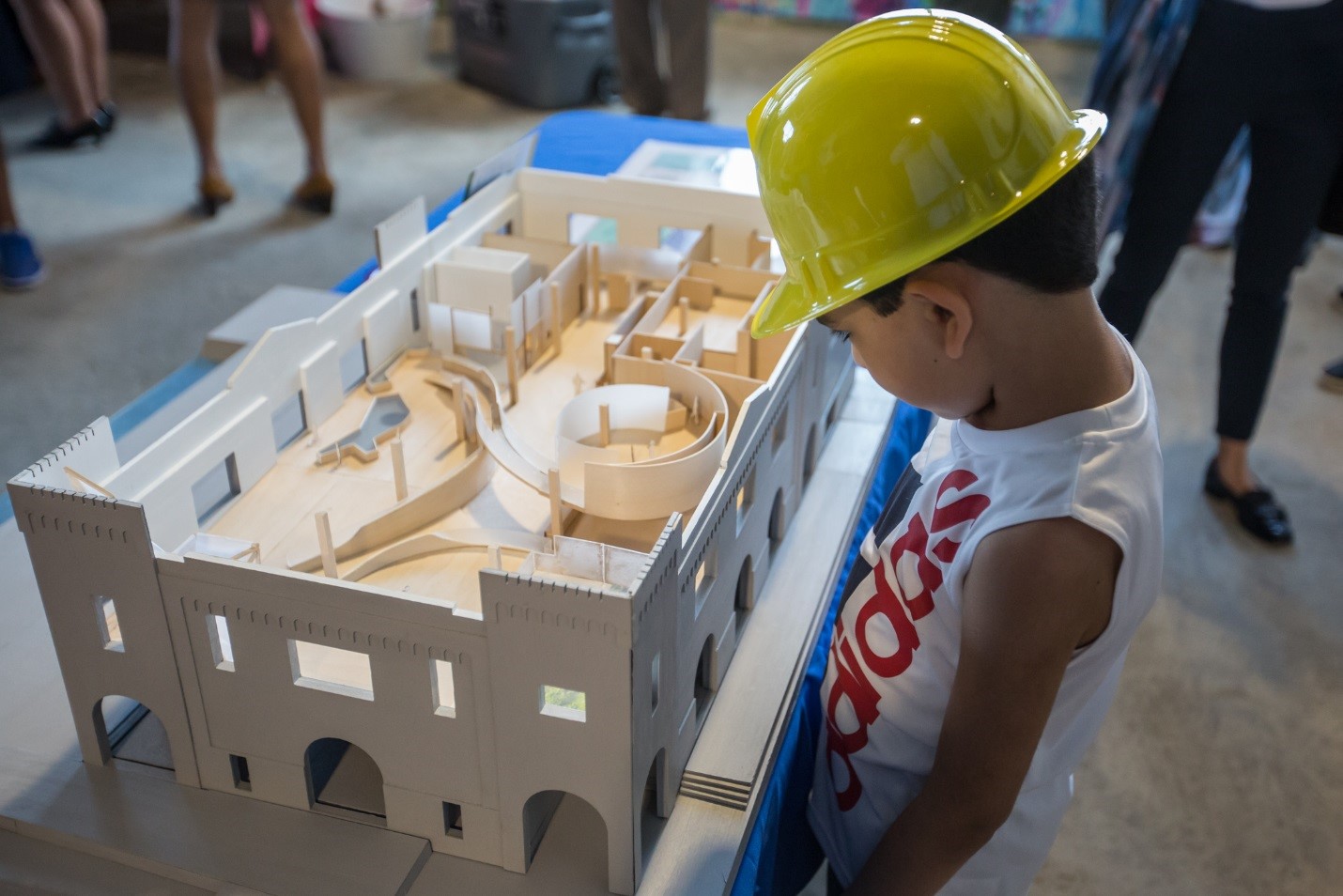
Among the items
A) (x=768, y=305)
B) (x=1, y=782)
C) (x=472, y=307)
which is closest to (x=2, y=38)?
(x=472, y=307)

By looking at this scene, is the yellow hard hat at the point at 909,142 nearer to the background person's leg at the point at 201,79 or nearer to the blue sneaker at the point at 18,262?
the background person's leg at the point at 201,79

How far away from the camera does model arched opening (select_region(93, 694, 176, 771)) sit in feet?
4.05

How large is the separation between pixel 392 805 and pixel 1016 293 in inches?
29.3

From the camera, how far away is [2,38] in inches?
194

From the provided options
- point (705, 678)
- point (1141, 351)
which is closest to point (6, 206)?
point (705, 678)

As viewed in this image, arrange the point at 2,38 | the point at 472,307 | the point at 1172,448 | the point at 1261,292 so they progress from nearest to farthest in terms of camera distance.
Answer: the point at 472,307 < the point at 1261,292 < the point at 1172,448 < the point at 2,38

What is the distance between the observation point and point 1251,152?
228 centimetres

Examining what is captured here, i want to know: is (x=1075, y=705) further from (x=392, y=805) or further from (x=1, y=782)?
(x=1, y=782)

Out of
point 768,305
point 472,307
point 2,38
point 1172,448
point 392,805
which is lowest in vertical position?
point 1172,448

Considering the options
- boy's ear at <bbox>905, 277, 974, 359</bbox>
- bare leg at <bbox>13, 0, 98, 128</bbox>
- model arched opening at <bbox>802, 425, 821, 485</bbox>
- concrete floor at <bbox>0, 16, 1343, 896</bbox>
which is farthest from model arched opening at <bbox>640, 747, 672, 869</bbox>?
bare leg at <bbox>13, 0, 98, 128</bbox>

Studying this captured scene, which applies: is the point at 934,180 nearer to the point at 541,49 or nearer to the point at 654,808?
the point at 654,808

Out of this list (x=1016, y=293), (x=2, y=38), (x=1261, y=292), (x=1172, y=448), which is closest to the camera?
(x=1016, y=293)

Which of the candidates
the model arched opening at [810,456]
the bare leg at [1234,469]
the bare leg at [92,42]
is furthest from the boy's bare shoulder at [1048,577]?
the bare leg at [92,42]

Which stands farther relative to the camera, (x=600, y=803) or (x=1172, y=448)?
(x=1172, y=448)
